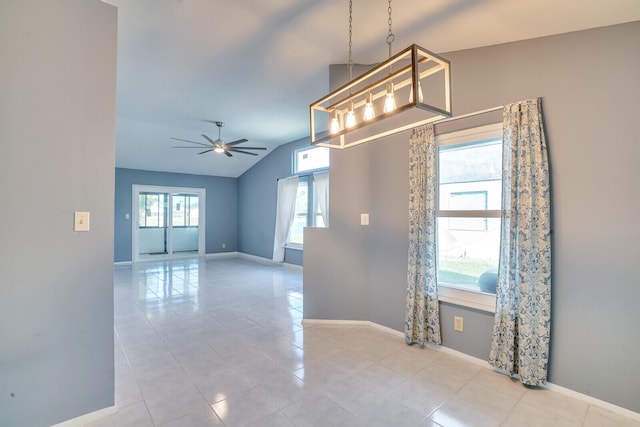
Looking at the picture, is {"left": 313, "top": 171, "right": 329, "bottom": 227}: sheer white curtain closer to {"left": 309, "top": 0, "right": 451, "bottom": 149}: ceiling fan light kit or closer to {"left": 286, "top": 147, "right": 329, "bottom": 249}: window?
{"left": 286, "top": 147, "right": 329, "bottom": 249}: window

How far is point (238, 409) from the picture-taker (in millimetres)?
1963

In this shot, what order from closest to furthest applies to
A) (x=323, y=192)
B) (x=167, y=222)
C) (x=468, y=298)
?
(x=468, y=298), (x=323, y=192), (x=167, y=222)

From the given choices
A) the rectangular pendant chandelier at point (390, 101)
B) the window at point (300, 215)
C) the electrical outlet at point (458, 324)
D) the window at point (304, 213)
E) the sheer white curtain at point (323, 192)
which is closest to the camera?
the rectangular pendant chandelier at point (390, 101)

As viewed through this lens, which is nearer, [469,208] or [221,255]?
[469,208]

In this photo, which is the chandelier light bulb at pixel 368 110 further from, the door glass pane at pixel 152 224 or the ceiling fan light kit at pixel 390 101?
the door glass pane at pixel 152 224

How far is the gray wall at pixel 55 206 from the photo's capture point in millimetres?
1681

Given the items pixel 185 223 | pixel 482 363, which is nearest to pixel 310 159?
pixel 185 223

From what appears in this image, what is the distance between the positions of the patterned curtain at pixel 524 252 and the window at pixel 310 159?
4123 mm

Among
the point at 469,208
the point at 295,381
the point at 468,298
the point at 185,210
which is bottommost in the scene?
the point at 295,381

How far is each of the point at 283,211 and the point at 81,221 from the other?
533 cm

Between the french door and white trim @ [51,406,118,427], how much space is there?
262 inches

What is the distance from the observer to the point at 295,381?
2.29 m

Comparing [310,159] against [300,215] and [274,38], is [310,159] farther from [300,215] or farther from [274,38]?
[274,38]

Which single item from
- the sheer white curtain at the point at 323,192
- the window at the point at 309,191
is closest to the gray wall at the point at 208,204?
the window at the point at 309,191
